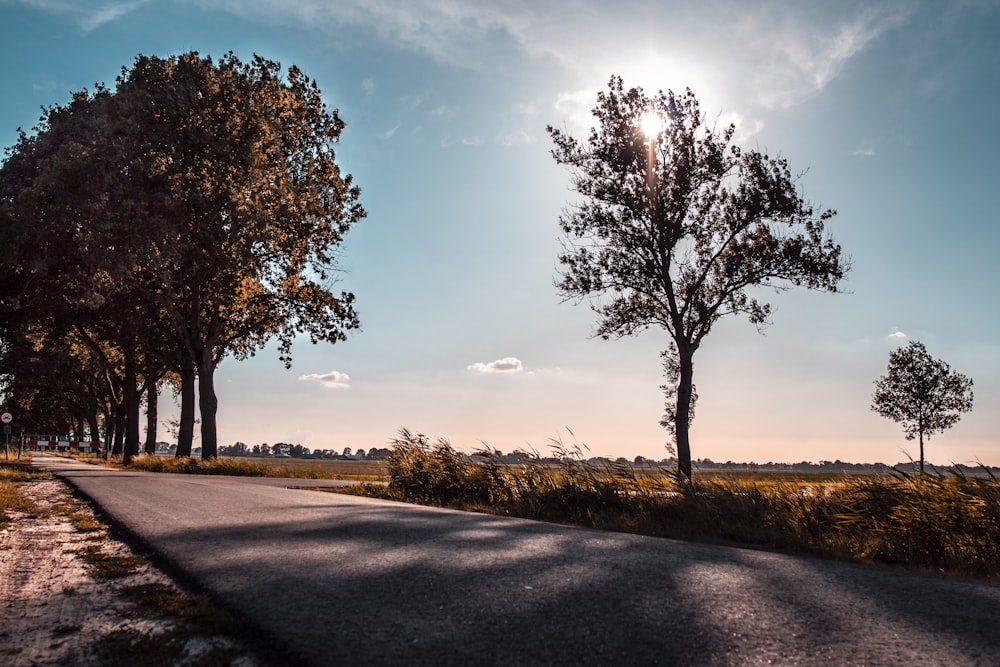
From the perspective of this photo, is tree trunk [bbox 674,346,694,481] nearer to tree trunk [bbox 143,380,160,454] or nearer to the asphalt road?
the asphalt road

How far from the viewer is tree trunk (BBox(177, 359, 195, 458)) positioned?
2806cm

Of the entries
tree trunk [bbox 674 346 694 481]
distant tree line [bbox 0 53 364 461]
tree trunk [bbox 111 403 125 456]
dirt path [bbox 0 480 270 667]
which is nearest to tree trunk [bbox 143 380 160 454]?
tree trunk [bbox 111 403 125 456]

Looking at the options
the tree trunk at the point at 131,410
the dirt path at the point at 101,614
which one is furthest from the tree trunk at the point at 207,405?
the dirt path at the point at 101,614

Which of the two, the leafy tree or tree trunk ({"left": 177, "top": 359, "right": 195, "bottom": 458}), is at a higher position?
the leafy tree

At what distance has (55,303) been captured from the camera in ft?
86.3

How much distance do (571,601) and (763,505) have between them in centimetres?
609

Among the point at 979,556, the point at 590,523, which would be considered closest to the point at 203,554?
the point at 590,523

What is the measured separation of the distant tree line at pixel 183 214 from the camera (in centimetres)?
2111

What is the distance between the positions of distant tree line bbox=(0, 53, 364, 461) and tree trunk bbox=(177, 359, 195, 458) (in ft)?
0.21

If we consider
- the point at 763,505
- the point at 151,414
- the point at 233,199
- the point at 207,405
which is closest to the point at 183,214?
the point at 233,199

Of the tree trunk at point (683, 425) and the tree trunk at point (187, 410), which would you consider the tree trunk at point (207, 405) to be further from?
the tree trunk at point (683, 425)

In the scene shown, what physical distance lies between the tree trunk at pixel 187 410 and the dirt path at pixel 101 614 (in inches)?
907

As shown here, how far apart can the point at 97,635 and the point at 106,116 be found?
23.1 metres

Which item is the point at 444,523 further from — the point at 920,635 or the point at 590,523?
the point at 920,635
